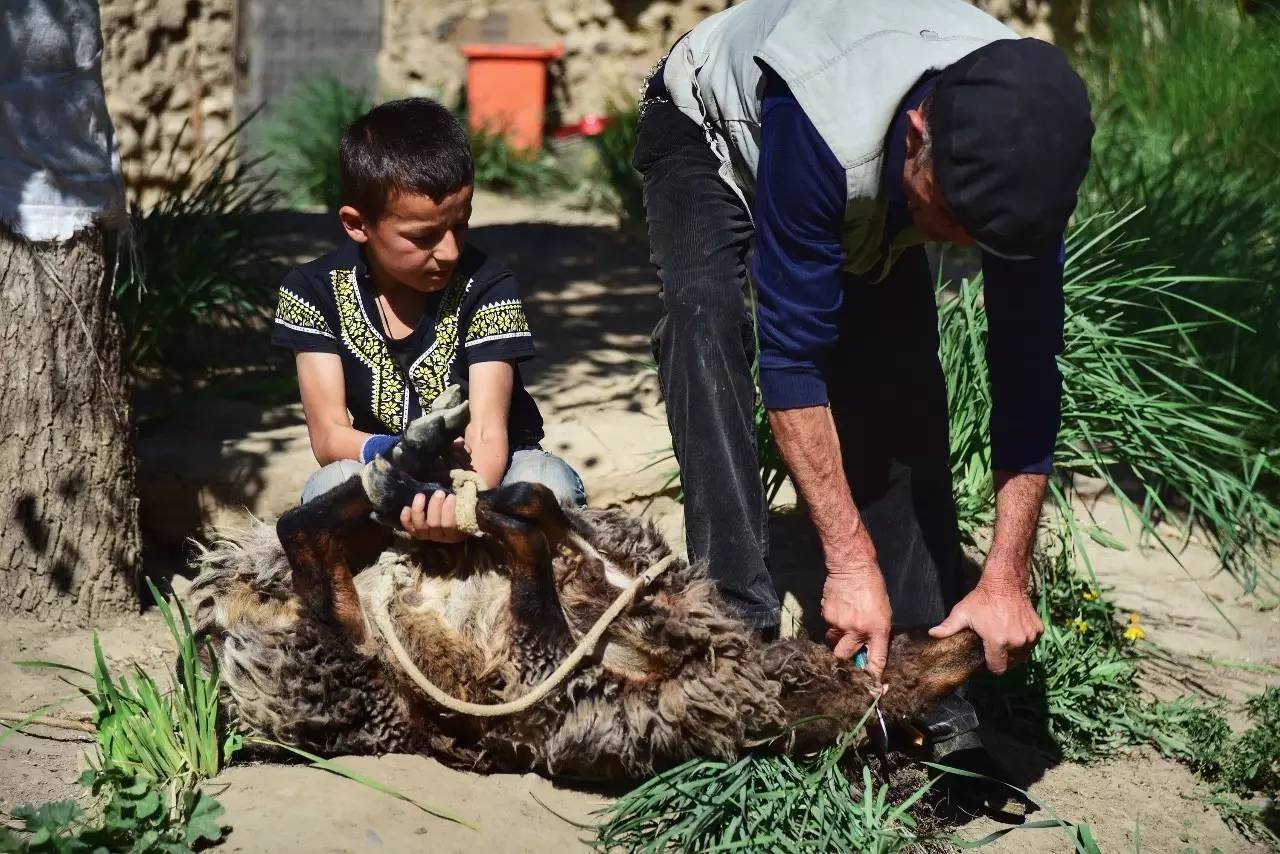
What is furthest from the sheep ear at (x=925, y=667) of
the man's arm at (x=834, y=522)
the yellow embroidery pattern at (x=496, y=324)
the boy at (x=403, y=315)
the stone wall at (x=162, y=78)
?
the stone wall at (x=162, y=78)

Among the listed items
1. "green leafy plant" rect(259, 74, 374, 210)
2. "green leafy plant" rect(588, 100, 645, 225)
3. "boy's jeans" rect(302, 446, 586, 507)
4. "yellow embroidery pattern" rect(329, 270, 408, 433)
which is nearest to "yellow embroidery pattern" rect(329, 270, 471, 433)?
"yellow embroidery pattern" rect(329, 270, 408, 433)

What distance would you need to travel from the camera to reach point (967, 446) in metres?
3.90

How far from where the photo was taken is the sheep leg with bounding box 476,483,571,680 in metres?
2.63

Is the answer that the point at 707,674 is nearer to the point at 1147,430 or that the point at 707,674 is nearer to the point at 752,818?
the point at 752,818

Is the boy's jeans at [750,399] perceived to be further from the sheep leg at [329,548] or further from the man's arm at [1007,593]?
the sheep leg at [329,548]

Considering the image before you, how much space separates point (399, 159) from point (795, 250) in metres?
0.96

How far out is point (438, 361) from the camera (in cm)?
312

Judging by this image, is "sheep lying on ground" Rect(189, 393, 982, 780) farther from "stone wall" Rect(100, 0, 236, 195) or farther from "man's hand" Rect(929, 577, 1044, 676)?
"stone wall" Rect(100, 0, 236, 195)

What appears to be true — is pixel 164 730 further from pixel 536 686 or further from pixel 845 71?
pixel 845 71

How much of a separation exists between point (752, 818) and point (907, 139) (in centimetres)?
135

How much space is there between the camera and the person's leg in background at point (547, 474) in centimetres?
304

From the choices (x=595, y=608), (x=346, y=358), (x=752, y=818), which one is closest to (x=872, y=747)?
(x=752, y=818)

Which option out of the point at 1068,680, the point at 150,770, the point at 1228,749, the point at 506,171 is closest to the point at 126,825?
the point at 150,770

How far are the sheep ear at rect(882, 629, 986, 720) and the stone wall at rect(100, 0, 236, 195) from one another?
6392mm
